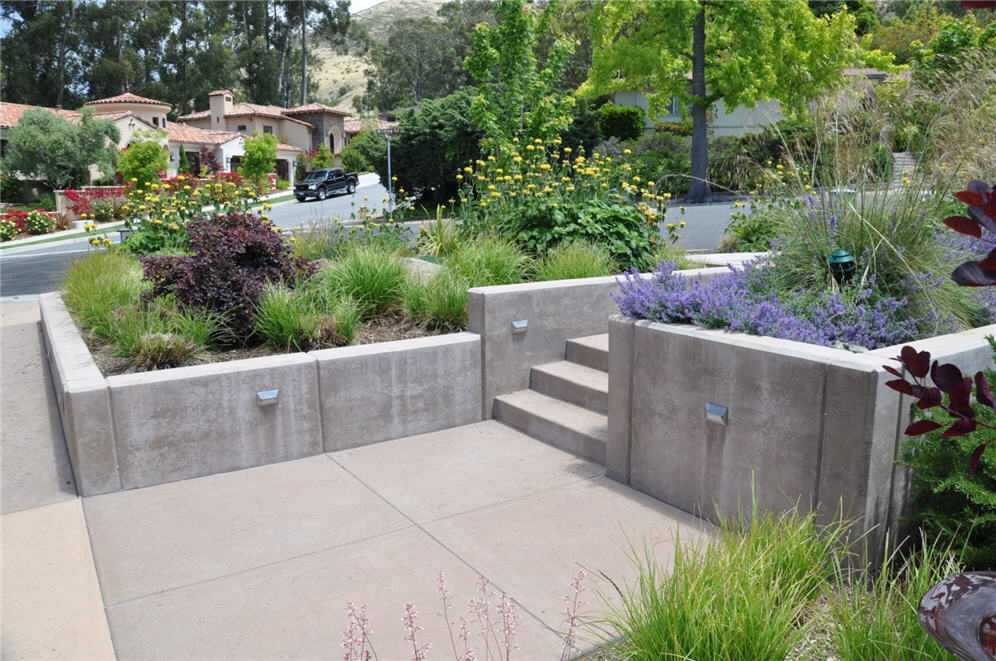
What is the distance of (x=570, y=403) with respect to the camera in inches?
217

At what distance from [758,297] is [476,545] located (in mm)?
2127

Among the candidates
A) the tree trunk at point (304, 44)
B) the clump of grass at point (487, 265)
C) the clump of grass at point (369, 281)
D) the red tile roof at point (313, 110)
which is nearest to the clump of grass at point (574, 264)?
the clump of grass at point (487, 265)

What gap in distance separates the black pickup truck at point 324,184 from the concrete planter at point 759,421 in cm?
3483

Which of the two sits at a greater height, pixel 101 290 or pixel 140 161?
pixel 140 161

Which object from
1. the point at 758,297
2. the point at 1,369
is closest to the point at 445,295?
the point at 758,297

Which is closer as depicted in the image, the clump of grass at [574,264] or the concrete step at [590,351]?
the concrete step at [590,351]

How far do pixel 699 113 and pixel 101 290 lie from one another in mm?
22507

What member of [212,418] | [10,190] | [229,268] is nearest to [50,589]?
[212,418]

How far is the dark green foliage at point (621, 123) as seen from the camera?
3142 cm

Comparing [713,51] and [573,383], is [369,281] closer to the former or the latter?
[573,383]

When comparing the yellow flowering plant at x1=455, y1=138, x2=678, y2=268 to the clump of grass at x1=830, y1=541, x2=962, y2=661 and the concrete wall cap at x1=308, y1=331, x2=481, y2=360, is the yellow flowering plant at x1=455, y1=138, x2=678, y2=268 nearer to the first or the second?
the concrete wall cap at x1=308, y1=331, x2=481, y2=360

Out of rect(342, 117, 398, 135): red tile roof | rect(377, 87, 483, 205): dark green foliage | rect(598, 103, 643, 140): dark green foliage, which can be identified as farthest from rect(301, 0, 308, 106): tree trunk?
rect(377, 87, 483, 205): dark green foliage

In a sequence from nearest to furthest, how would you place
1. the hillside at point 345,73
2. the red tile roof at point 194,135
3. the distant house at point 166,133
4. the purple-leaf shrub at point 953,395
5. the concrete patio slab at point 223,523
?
the purple-leaf shrub at point 953,395 → the concrete patio slab at point 223,523 → the distant house at point 166,133 → the red tile roof at point 194,135 → the hillside at point 345,73

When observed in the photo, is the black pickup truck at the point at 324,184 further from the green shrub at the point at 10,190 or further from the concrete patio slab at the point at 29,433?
the concrete patio slab at the point at 29,433
